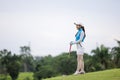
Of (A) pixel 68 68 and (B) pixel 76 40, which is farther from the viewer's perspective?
(A) pixel 68 68

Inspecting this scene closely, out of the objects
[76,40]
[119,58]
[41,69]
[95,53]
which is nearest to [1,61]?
[41,69]

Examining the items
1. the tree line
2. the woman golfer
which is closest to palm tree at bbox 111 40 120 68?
the tree line

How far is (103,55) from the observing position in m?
69.6

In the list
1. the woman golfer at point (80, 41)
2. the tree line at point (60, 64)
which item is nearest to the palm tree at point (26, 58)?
the tree line at point (60, 64)

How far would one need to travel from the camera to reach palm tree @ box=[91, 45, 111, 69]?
69.2 m

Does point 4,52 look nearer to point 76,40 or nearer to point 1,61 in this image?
point 1,61

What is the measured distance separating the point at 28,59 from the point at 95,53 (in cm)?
8583

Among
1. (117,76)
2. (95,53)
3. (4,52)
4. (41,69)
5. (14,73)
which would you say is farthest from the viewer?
(4,52)

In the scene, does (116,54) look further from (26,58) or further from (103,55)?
(26,58)

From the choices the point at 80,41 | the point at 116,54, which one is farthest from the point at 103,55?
Answer: the point at 80,41

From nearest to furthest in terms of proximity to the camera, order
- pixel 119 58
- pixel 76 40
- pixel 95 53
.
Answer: pixel 76 40 < pixel 119 58 < pixel 95 53

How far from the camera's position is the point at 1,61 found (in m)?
113

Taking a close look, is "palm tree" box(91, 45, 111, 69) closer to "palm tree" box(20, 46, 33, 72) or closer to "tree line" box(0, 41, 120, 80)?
"tree line" box(0, 41, 120, 80)

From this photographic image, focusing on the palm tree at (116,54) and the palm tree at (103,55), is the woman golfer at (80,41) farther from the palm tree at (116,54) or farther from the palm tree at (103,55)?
the palm tree at (103,55)
